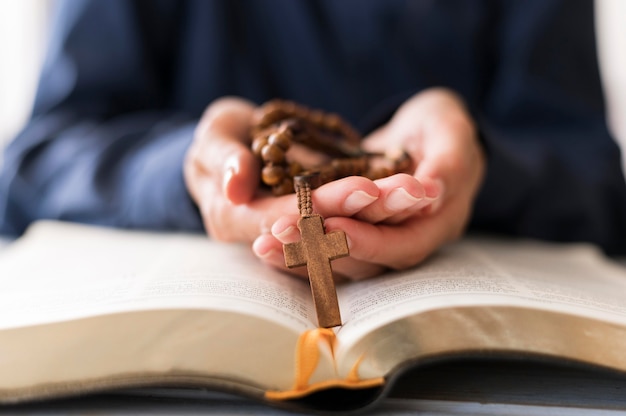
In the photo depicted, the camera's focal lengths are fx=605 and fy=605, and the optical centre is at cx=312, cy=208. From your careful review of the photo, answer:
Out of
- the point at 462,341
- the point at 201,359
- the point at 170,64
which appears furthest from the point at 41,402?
the point at 170,64

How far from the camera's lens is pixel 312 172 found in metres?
0.60

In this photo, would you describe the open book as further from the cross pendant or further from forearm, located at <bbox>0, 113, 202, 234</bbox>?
forearm, located at <bbox>0, 113, 202, 234</bbox>

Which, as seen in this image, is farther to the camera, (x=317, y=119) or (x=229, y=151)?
(x=317, y=119)

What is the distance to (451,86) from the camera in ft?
3.97

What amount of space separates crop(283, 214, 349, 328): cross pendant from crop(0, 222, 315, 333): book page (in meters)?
0.03

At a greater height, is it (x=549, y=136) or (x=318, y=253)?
(x=318, y=253)

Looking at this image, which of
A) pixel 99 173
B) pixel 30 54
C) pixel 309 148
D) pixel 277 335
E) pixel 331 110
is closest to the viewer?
pixel 277 335

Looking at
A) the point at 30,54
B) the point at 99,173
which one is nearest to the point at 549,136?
the point at 99,173

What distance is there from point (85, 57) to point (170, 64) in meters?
0.19

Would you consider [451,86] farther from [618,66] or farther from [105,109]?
[618,66]

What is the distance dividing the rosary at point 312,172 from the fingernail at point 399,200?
0.06 m

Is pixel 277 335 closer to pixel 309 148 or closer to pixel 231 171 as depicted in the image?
pixel 231 171

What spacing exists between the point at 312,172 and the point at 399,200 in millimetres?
97

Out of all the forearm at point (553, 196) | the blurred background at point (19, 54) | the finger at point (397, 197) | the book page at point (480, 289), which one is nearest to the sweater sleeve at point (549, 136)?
the forearm at point (553, 196)
